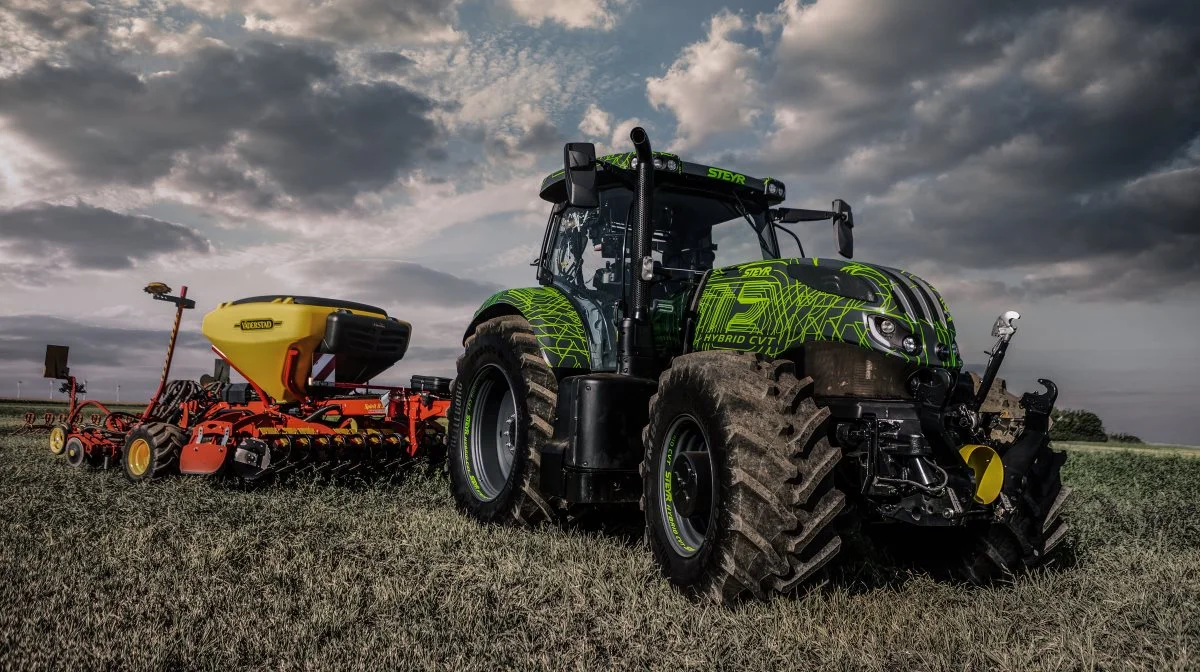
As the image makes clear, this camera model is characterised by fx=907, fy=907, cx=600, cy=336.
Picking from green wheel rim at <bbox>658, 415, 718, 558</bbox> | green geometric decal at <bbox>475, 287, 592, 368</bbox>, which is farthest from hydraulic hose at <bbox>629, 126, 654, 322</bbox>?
green wheel rim at <bbox>658, 415, 718, 558</bbox>

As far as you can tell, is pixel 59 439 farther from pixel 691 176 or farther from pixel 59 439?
pixel 691 176

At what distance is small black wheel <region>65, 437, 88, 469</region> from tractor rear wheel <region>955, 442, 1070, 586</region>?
9.92 m

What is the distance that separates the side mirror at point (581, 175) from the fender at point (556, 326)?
4.20 feet

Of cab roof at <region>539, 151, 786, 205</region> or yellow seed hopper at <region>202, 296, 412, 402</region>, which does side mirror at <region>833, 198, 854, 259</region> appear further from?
yellow seed hopper at <region>202, 296, 412, 402</region>

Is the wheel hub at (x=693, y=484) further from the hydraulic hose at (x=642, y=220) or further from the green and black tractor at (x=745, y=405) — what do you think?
the hydraulic hose at (x=642, y=220)

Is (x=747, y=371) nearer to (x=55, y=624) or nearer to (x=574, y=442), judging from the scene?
(x=574, y=442)

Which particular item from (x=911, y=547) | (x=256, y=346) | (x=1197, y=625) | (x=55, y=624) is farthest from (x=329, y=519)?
(x=1197, y=625)

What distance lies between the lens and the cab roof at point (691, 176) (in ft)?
20.8

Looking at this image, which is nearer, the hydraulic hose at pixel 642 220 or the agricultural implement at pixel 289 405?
the hydraulic hose at pixel 642 220

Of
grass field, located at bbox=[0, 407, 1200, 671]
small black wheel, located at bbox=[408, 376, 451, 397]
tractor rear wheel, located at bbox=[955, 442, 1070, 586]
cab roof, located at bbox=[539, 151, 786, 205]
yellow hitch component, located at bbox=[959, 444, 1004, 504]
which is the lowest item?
grass field, located at bbox=[0, 407, 1200, 671]

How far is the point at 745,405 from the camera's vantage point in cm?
450

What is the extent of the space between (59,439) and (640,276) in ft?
31.1

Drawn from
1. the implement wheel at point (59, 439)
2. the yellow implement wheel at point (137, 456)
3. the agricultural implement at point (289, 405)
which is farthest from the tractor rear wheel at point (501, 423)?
the implement wheel at point (59, 439)

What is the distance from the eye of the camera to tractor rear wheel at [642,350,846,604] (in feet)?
14.0
